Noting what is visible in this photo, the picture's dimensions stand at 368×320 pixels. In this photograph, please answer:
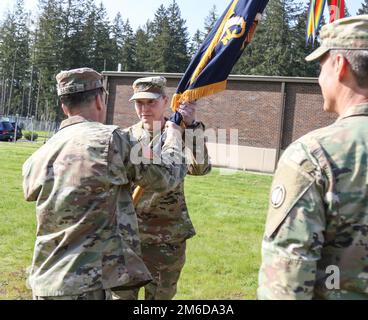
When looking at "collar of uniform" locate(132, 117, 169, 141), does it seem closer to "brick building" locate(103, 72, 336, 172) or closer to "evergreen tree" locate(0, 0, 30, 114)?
"brick building" locate(103, 72, 336, 172)

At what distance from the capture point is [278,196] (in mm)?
2029

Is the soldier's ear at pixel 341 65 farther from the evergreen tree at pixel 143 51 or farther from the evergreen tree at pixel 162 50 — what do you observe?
the evergreen tree at pixel 143 51

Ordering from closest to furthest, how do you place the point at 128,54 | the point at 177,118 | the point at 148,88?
the point at 177,118 → the point at 148,88 → the point at 128,54

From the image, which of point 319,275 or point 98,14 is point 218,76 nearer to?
point 319,275

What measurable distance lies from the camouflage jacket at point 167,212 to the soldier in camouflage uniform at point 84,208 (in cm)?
101

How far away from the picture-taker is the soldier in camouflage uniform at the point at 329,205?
195 cm

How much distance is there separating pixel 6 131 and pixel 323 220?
115ft

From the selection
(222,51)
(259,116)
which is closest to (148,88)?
(222,51)

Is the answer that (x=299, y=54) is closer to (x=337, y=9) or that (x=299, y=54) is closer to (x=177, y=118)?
(x=337, y=9)

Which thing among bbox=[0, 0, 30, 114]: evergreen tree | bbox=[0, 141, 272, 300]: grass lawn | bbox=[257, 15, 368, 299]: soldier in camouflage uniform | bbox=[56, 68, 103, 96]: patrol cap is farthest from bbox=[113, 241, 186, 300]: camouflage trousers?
bbox=[0, 0, 30, 114]: evergreen tree

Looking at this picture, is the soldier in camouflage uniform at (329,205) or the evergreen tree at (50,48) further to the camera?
the evergreen tree at (50,48)

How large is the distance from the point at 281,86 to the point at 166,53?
43.7 meters

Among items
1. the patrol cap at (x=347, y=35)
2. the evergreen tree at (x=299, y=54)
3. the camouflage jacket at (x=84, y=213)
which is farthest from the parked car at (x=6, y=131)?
the evergreen tree at (x=299, y=54)

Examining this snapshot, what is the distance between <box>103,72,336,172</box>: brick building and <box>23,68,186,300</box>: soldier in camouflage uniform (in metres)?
23.7
